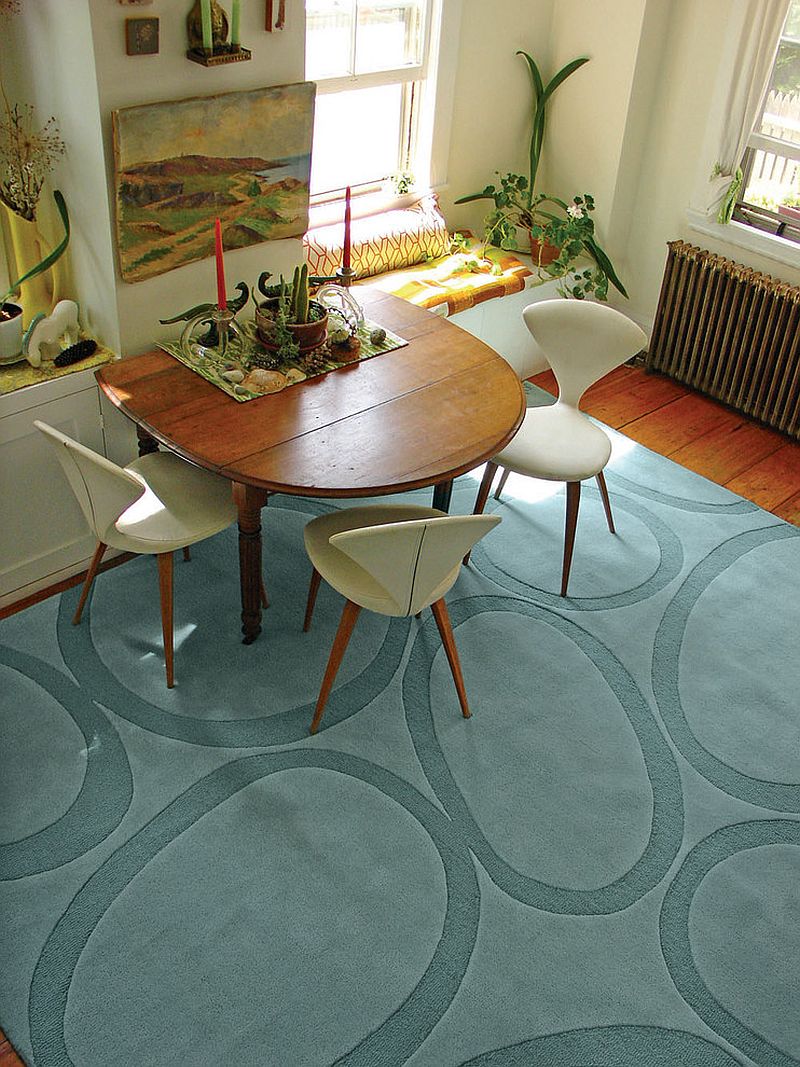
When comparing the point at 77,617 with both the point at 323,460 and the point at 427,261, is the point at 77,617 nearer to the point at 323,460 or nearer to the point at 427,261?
the point at 323,460

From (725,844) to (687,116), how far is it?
3.38m

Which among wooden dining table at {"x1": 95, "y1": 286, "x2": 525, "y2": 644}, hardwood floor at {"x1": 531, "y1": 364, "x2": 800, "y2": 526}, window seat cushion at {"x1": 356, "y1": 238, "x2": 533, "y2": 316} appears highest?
wooden dining table at {"x1": 95, "y1": 286, "x2": 525, "y2": 644}

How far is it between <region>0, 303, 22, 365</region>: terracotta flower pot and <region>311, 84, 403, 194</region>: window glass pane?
1.52 m

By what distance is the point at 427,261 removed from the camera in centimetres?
471

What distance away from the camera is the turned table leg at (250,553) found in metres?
2.97

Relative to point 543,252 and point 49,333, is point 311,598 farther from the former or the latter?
point 543,252

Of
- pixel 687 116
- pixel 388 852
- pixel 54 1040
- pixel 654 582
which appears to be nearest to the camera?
pixel 54 1040

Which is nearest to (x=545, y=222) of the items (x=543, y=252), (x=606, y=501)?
(x=543, y=252)

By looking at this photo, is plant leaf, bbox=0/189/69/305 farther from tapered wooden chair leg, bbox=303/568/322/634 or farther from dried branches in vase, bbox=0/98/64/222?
tapered wooden chair leg, bbox=303/568/322/634

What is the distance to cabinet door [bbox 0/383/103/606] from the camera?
10.5 feet

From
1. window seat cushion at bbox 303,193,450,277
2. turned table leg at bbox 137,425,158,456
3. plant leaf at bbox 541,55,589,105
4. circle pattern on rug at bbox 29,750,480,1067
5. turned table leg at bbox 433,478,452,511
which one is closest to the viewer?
circle pattern on rug at bbox 29,750,480,1067

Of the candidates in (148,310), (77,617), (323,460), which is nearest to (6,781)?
(77,617)

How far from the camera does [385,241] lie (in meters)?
4.49

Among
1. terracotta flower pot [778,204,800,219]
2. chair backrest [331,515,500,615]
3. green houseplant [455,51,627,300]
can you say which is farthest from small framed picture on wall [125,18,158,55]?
terracotta flower pot [778,204,800,219]
